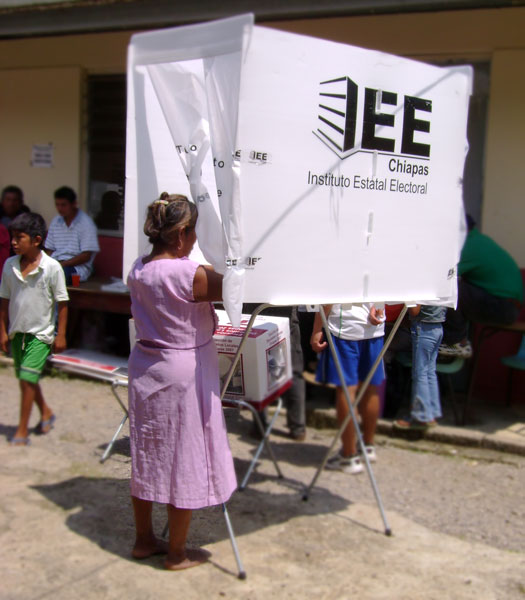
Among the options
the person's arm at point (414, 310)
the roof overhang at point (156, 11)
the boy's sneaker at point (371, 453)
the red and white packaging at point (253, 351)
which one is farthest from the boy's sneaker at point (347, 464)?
the roof overhang at point (156, 11)

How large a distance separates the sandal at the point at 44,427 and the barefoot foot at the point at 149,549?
221cm

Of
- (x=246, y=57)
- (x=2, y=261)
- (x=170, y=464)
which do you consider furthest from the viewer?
(x=2, y=261)

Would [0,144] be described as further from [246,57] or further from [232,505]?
[246,57]

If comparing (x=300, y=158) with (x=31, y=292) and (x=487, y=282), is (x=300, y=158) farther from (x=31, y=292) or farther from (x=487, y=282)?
(x=487, y=282)

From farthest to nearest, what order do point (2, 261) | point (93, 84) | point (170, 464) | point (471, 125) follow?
1. point (93, 84)
2. point (471, 125)
3. point (2, 261)
4. point (170, 464)

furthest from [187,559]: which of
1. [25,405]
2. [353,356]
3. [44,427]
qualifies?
[44,427]

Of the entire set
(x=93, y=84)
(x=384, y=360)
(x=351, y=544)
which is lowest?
(x=351, y=544)

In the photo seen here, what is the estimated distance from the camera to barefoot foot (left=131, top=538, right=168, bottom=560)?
317 cm

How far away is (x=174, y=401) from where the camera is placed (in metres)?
2.73

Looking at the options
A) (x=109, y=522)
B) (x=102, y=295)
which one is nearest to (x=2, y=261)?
(x=102, y=295)

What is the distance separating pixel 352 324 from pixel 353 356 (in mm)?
418

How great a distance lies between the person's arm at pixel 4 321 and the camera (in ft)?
10.0

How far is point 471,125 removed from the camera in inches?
233

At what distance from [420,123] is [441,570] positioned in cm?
221
